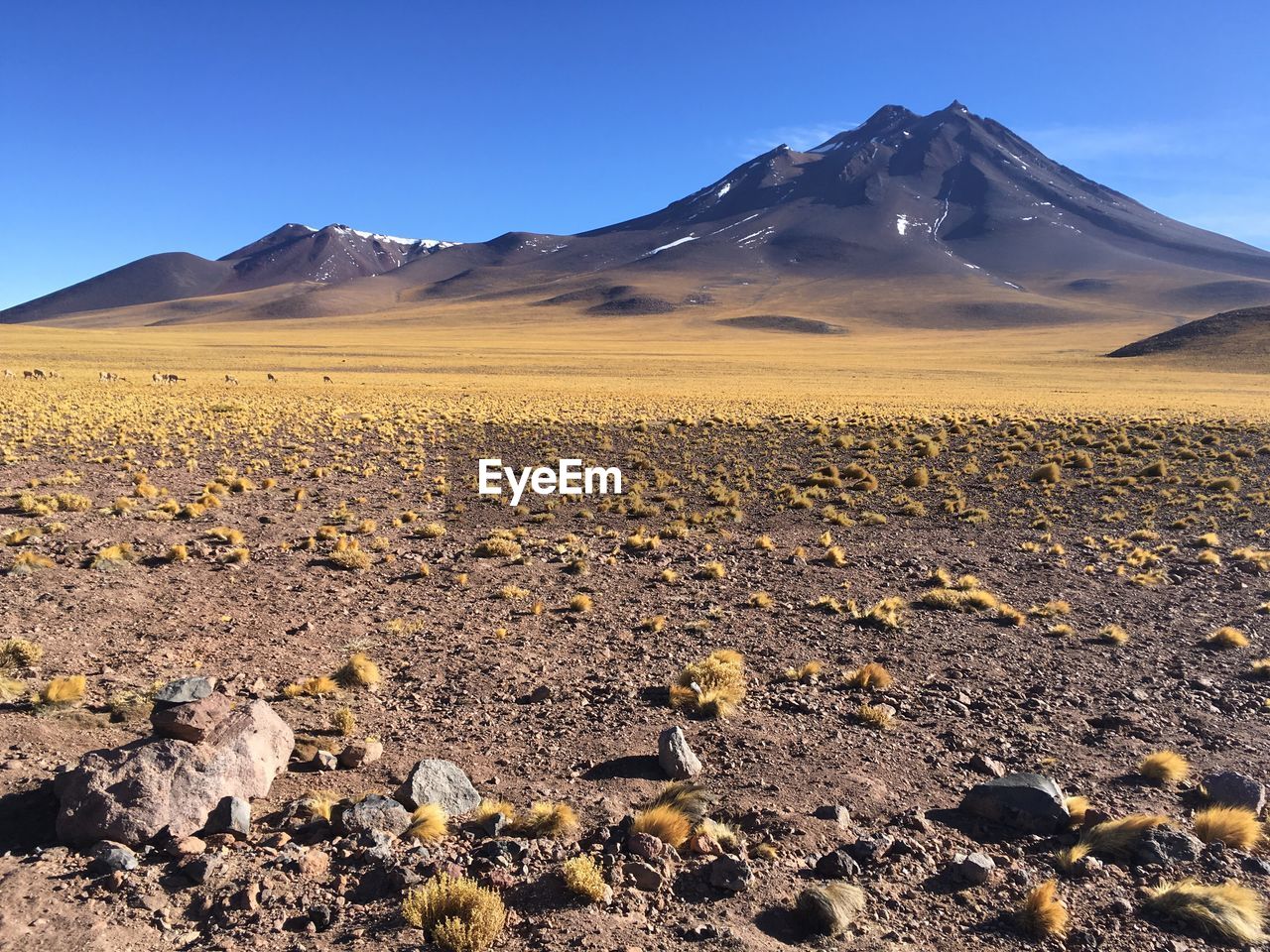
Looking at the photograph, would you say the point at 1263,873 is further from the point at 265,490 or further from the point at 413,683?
the point at 265,490

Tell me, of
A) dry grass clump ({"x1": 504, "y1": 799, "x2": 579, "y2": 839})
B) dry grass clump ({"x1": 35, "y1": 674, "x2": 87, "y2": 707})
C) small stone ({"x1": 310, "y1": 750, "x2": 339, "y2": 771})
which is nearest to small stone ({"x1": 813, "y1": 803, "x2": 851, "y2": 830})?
dry grass clump ({"x1": 504, "y1": 799, "x2": 579, "y2": 839})

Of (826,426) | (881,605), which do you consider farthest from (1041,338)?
(881,605)

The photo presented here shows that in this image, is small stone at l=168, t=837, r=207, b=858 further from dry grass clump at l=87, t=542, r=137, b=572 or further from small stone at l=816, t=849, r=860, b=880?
dry grass clump at l=87, t=542, r=137, b=572

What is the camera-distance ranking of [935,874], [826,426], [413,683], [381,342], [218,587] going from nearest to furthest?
1. [935,874]
2. [413,683]
3. [218,587]
4. [826,426]
5. [381,342]

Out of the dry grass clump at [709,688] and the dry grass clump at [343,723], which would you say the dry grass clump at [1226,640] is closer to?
the dry grass clump at [709,688]

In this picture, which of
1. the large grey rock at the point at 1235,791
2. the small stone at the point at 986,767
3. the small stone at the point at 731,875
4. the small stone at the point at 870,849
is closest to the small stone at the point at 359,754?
the small stone at the point at 731,875
